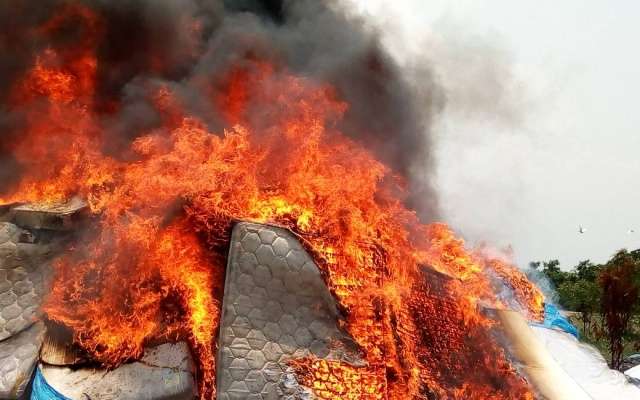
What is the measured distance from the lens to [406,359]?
524 cm

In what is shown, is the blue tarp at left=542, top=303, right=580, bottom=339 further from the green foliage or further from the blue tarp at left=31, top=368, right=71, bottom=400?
the blue tarp at left=31, top=368, right=71, bottom=400

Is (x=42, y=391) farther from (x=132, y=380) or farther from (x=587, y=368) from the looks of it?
(x=587, y=368)

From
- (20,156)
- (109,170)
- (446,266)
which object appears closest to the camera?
(109,170)

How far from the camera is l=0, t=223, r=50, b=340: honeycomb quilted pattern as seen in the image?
6.29 meters

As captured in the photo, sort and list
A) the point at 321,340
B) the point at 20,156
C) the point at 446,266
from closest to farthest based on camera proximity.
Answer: the point at 321,340 < the point at 446,266 < the point at 20,156

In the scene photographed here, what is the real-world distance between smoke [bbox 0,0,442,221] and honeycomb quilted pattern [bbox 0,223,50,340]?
2207 millimetres

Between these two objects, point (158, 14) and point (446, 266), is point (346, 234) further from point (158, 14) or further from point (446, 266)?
point (158, 14)

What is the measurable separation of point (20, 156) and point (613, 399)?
11.8m

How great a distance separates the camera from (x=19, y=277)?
6562 mm

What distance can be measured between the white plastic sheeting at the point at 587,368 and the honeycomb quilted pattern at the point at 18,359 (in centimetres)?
769

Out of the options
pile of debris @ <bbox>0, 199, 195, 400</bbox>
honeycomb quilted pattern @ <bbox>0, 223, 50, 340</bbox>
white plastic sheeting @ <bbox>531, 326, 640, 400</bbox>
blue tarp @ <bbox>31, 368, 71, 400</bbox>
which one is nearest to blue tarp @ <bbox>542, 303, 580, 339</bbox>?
white plastic sheeting @ <bbox>531, 326, 640, 400</bbox>

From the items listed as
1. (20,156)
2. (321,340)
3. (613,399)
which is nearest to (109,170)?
(20,156)

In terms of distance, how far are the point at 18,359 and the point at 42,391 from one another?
1170mm

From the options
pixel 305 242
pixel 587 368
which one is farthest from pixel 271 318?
pixel 587 368
